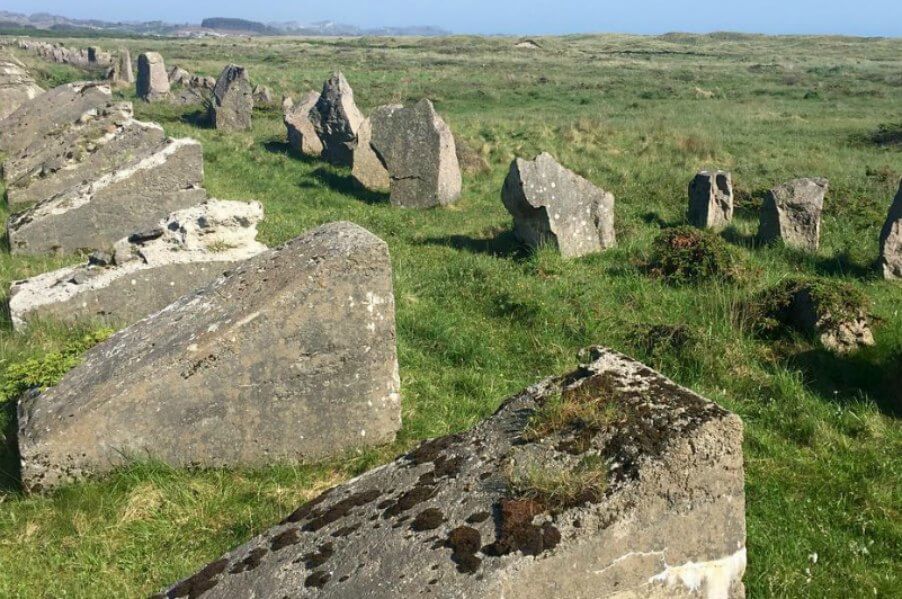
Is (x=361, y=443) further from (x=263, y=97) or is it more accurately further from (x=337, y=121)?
(x=263, y=97)

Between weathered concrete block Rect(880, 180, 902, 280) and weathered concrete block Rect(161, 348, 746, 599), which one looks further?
weathered concrete block Rect(880, 180, 902, 280)

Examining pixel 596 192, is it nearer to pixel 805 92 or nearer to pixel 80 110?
pixel 80 110

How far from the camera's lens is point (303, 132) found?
20.1 metres

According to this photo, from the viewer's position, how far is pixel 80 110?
18.2 metres

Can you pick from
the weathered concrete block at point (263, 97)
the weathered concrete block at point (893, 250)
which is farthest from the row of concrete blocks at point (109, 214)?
the weathered concrete block at point (263, 97)

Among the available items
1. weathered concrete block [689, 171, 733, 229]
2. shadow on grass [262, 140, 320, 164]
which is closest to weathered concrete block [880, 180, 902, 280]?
weathered concrete block [689, 171, 733, 229]

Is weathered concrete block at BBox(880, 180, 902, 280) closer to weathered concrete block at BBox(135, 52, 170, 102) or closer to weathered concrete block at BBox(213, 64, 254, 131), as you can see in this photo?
weathered concrete block at BBox(213, 64, 254, 131)

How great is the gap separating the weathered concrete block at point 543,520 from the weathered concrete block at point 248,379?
164 cm

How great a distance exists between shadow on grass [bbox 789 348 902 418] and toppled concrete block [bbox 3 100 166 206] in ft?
36.5

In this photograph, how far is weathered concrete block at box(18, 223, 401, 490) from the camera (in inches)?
211

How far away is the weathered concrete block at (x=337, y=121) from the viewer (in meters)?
18.6

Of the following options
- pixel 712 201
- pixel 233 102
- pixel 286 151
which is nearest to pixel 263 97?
pixel 233 102

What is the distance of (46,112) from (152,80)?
43.3 ft

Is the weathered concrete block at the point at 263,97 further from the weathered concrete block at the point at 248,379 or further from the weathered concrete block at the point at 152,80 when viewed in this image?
the weathered concrete block at the point at 248,379
